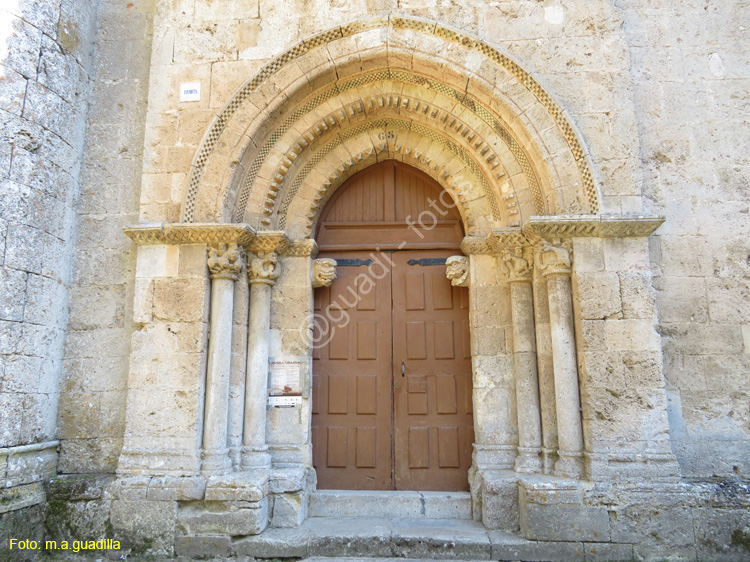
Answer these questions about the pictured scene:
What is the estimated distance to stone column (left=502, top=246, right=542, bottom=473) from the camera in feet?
13.9

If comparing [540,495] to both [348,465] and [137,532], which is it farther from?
[137,532]

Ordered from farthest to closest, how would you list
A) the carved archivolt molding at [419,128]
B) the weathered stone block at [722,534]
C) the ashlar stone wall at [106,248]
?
the carved archivolt molding at [419,128] < the ashlar stone wall at [106,248] < the weathered stone block at [722,534]

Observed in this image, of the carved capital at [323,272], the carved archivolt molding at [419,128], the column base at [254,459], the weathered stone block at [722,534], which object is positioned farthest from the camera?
the carved capital at [323,272]

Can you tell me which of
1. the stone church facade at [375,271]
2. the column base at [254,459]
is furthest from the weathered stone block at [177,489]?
the column base at [254,459]

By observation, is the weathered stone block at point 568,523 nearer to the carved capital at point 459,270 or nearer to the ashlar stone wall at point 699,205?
the ashlar stone wall at point 699,205

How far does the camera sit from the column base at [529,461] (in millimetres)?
4160

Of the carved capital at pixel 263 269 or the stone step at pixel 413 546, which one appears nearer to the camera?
the stone step at pixel 413 546

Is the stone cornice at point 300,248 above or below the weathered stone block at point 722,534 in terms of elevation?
above

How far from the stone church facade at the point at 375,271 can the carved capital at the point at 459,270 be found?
3 centimetres

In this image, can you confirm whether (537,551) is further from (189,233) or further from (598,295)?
(189,233)

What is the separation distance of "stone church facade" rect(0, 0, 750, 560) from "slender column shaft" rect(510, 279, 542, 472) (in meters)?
0.02

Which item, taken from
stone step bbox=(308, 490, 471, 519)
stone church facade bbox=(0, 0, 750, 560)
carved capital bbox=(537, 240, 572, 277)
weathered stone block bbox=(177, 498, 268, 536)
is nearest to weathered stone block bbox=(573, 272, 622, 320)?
stone church facade bbox=(0, 0, 750, 560)

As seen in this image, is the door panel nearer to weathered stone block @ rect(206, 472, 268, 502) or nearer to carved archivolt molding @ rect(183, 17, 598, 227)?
weathered stone block @ rect(206, 472, 268, 502)

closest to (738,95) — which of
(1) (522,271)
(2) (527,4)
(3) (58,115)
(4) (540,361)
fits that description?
(2) (527,4)
